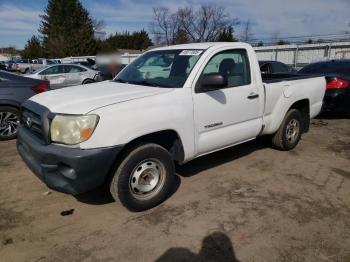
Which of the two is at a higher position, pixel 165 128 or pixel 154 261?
pixel 165 128

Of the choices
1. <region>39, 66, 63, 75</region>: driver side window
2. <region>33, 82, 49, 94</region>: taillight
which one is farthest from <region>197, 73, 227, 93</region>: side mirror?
<region>39, 66, 63, 75</region>: driver side window

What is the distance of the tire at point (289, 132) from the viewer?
18.3 feet

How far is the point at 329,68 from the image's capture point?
906 cm

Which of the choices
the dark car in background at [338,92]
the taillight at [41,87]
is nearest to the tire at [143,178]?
the taillight at [41,87]

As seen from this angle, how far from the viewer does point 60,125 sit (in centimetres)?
323

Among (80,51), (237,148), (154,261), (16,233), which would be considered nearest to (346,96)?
(237,148)

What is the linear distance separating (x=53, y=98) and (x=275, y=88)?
3261 mm

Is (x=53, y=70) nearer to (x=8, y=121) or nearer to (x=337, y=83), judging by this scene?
(x=8, y=121)

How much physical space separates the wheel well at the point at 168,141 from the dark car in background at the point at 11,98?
402 cm

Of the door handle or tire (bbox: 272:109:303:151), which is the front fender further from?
tire (bbox: 272:109:303:151)

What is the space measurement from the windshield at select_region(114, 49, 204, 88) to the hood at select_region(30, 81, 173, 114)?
0.22m

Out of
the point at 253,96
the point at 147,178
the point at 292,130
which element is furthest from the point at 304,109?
the point at 147,178

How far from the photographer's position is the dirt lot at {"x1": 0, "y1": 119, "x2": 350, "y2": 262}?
3.04 metres

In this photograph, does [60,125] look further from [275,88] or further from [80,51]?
[80,51]
